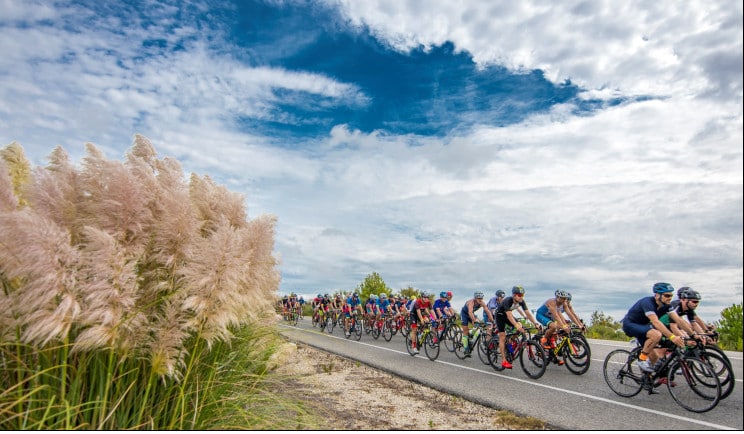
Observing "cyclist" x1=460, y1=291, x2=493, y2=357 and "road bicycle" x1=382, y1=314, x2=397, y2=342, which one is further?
"road bicycle" x1=382, y1=314, x2=397, y2=342

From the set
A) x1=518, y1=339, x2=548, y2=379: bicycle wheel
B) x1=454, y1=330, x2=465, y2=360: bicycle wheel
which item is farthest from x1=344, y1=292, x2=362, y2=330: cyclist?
x1=518, y1=339, x2=548, y2=379: bicycle wheel

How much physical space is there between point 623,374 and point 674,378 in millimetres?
778

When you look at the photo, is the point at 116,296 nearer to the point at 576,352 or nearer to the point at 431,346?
the point at 576,352

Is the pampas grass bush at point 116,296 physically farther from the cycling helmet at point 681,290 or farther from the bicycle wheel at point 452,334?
the bicycle wheel at point 452,334

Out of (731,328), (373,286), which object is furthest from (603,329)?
(373,286)

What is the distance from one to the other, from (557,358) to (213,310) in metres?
10.5

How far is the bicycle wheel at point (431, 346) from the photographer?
13.5 metres

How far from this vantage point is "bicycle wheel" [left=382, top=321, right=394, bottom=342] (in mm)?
20016

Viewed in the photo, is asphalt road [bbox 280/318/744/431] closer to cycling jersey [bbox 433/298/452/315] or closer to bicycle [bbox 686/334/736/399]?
bicycle [bbox 686/334/736/399]

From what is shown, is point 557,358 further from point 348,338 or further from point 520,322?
point 348,338

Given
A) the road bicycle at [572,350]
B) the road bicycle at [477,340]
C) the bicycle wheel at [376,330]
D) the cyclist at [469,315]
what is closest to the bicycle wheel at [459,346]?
the road bicycle at [477,340]

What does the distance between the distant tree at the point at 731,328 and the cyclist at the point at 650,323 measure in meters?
8.56

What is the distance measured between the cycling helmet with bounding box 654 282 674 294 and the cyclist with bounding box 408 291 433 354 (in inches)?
289

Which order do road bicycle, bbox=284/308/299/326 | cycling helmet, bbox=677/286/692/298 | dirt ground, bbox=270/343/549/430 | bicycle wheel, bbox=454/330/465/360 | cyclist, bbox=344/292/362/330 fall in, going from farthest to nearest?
1. cyclist, bbox=344/292/362/330
2. bicycle wheel, bbox=454/330/465/360
3. cycling helmet, bbox=677/286/692/298
4. road bicycle, bbox=284/308/299/326
5. dirt ground, bbox=270/343/549/430
